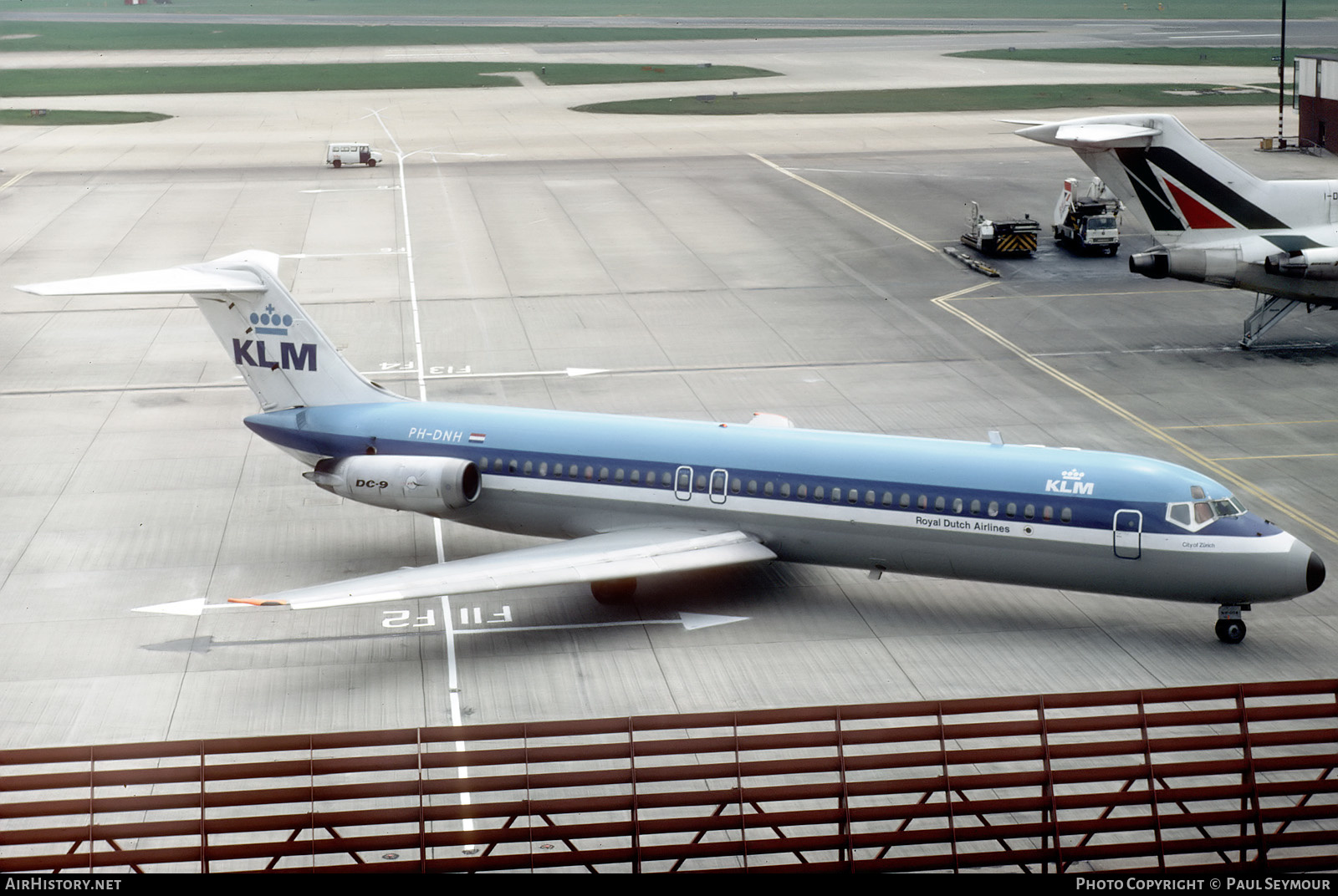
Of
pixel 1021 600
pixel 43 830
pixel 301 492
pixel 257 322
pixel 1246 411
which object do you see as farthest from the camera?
pixel 1246 411

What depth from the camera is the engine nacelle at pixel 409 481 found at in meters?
27.3

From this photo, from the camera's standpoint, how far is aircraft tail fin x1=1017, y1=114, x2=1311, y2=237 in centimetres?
4250

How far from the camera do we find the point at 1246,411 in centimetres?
3856

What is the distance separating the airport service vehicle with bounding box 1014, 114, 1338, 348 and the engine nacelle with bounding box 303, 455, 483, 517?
2282 centimetres

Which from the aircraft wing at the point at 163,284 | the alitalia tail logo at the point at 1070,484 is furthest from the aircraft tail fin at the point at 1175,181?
the aircraft wing at the point at 163,284

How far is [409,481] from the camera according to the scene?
1078 inches

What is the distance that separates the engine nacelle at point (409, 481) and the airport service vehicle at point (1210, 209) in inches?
898

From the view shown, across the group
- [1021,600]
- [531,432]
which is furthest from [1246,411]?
[531,432]

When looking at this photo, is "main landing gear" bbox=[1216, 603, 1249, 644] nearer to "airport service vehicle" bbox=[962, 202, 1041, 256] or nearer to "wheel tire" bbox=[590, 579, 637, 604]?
"wheel tire" bbox=[590, 579, 637, 604]

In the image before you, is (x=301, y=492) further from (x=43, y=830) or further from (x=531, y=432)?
(x=43, y=830)

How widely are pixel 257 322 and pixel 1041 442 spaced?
19.0m

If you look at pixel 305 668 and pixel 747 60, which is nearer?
pixel 305 668

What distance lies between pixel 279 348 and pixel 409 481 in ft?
14.9

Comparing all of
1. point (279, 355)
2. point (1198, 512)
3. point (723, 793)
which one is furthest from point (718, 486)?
point (723, 793)
